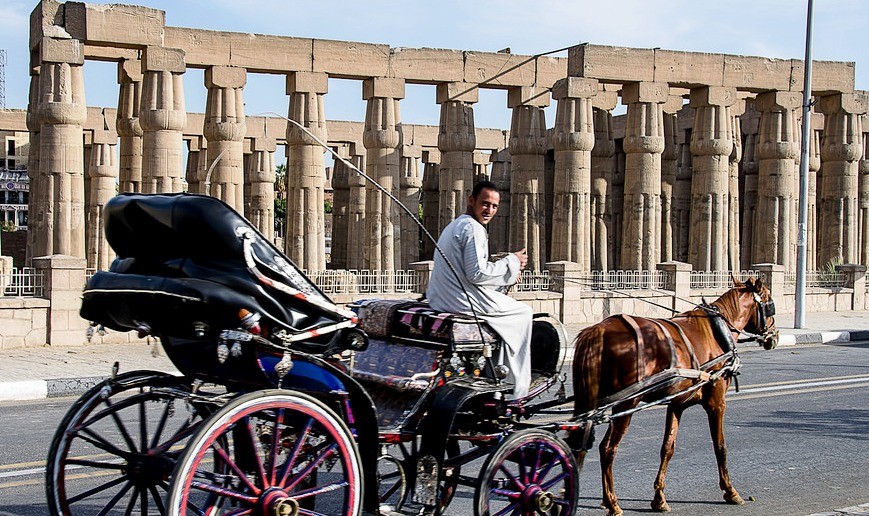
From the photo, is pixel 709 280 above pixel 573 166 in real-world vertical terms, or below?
below

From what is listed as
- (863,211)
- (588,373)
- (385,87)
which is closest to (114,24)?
(385,87)

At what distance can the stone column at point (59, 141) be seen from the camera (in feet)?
75.0

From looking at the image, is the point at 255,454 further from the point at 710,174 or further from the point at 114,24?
the point at 710,174

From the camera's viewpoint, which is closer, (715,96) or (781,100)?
(715,96)

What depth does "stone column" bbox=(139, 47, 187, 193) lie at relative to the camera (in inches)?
976

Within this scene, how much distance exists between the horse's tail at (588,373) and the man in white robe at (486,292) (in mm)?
839

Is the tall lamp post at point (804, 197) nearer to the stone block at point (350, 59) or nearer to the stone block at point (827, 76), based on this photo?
the stone block at point (827, 76)

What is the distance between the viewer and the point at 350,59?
28734mm

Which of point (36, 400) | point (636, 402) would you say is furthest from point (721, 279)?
point (636, 402)

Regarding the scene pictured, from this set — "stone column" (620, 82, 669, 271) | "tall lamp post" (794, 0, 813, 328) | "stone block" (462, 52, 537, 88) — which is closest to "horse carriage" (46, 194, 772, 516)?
"tall lamp post" (794, 0, 813, 328)

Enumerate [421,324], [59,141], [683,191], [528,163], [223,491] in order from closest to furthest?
[223,491] < [421,324] < [59,141] < [528,163] < [683,191]

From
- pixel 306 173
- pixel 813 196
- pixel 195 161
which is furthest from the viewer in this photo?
pixel 813 196

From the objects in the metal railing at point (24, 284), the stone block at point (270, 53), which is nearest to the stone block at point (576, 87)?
the stone block at point (270, 53)

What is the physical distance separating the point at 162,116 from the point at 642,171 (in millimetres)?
14080
